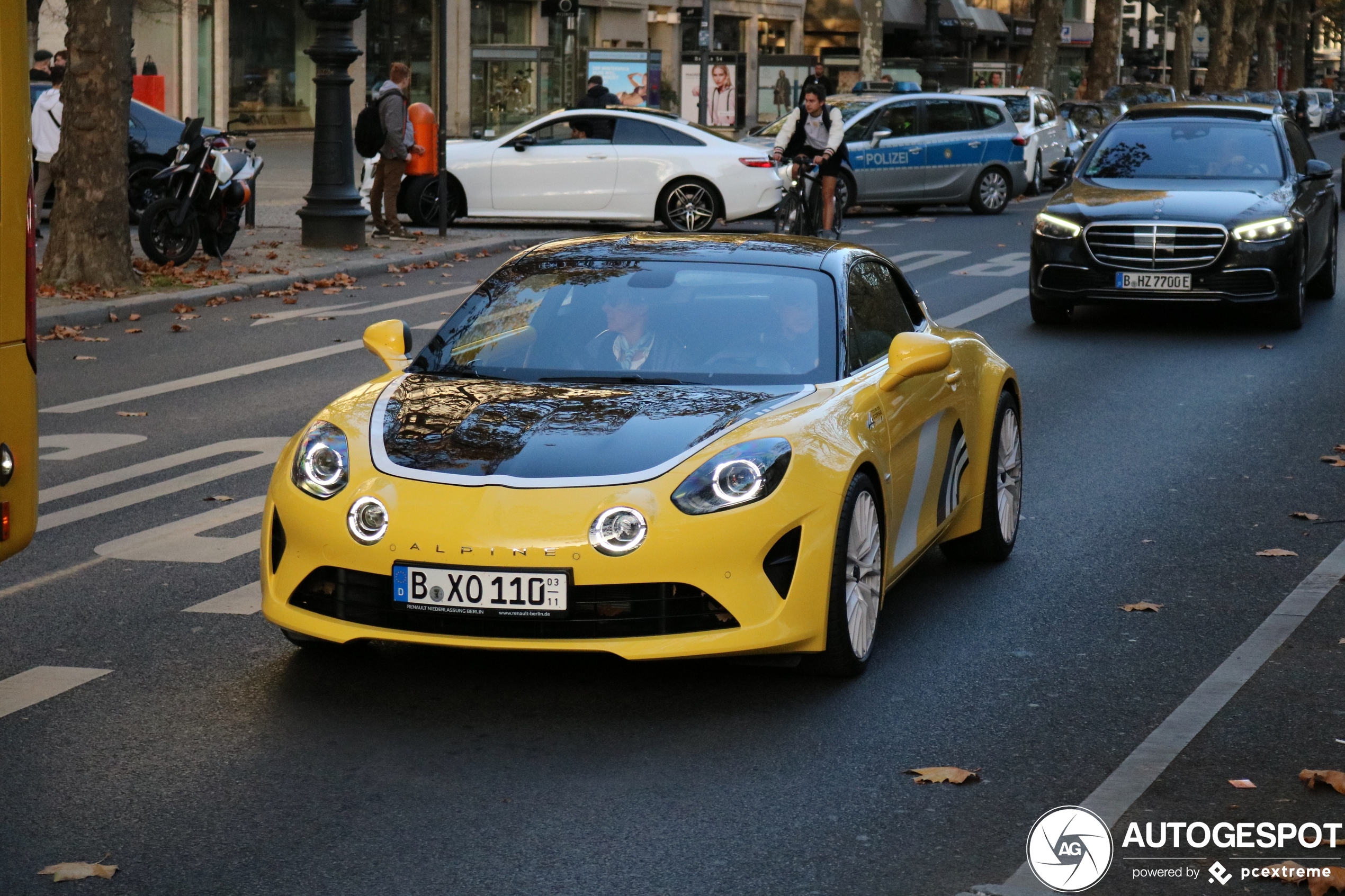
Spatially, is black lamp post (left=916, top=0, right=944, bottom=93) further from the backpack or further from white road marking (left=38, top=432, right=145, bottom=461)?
white road marking (left=38, top=432, right=145, bottom=461)

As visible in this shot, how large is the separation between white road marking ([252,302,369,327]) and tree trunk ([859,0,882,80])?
32.6m

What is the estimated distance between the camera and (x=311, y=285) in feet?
58.2

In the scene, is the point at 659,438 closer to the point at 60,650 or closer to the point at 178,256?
the point at 60,650

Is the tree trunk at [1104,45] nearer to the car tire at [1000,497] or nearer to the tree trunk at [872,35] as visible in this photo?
the tree trunk at [872,35]

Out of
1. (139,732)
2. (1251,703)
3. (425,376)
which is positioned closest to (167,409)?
(425,376)

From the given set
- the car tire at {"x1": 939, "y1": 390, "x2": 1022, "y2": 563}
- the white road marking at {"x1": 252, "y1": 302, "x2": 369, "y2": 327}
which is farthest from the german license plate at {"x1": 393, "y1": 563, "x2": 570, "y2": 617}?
the white road marking at {"x1": 252, "y1": 302, "x2": 369, "y2": 327}

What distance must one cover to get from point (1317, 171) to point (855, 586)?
11.0m

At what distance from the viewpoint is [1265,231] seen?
1435cm

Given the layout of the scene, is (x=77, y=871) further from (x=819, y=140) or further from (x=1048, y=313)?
(x=819, y=140)

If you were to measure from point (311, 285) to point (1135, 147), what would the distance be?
714 cm

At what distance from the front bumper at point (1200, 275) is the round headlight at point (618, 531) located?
32.0 ft

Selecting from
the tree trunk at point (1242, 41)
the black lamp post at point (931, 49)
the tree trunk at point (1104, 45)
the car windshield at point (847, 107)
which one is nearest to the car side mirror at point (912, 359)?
the car windshield at point (847, 107)

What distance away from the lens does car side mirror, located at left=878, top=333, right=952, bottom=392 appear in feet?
21.0

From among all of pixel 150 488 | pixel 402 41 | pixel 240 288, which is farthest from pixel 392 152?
pixel 402 41
